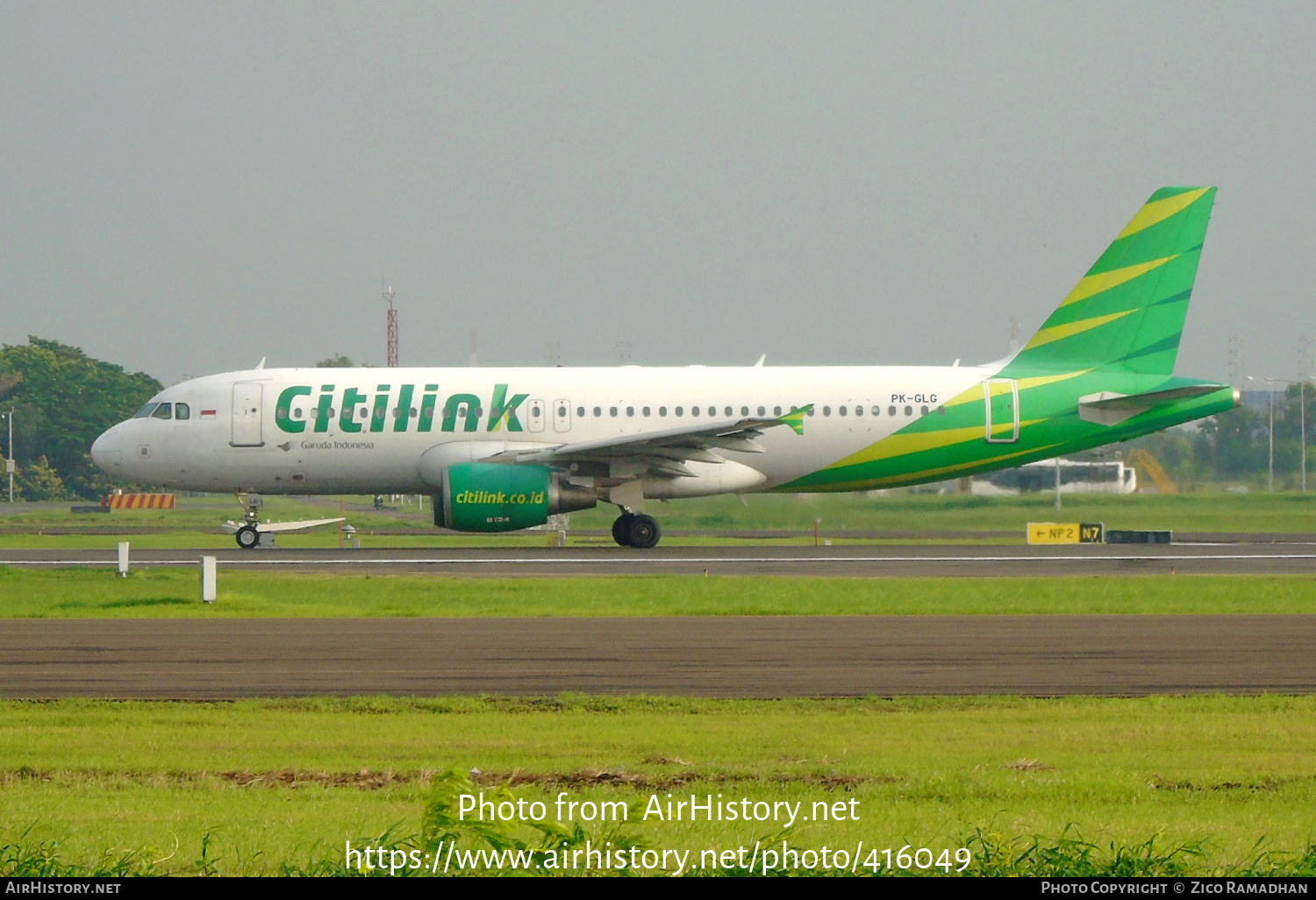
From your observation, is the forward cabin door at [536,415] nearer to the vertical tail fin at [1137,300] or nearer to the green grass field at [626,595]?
the green grass field at [626,595]

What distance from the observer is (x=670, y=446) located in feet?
107

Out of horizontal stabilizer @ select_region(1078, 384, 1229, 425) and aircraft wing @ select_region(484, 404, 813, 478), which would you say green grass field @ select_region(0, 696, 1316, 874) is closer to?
aircraft wing @ select_region(484, 404, 813, 478)

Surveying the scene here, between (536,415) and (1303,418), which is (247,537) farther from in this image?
(1303,418)

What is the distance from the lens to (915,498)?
41500 mm

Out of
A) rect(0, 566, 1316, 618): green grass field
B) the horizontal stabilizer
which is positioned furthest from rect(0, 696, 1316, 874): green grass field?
the horizontal stabilizer

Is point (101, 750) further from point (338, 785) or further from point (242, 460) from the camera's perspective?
point (242, 460)

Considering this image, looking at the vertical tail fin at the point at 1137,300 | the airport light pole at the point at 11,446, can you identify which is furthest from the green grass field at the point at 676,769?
the airport light pole at the point at 11,446

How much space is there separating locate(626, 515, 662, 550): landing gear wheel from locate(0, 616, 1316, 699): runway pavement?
45.2 ft

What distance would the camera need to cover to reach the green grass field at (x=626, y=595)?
21.2 meters

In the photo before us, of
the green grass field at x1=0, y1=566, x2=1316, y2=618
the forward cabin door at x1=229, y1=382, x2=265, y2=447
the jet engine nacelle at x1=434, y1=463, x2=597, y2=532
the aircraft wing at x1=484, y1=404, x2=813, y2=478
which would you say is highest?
the forward cabin door at x1=229, y1=382, x2=265, y2=447

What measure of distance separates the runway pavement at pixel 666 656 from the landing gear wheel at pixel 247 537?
14.7 m

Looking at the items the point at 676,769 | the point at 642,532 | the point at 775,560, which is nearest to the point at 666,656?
the point at 676,769

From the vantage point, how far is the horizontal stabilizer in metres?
33.8
